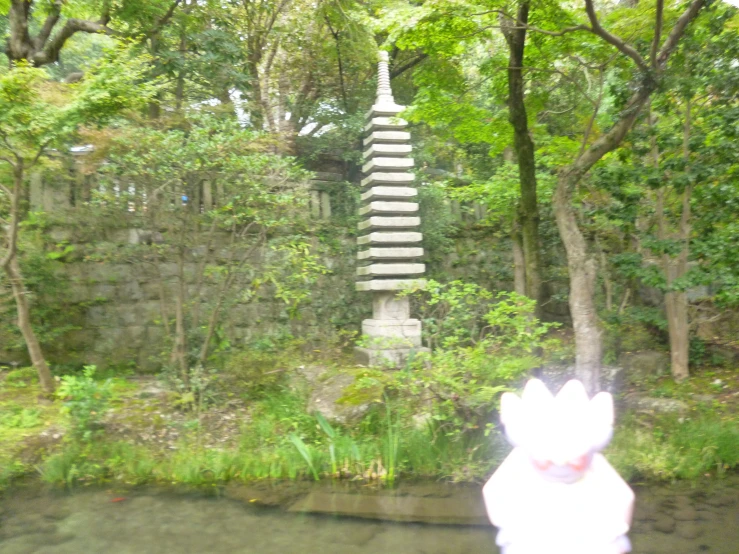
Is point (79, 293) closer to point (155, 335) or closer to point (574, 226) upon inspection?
point (155, 335)

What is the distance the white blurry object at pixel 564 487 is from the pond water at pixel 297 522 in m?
2.20

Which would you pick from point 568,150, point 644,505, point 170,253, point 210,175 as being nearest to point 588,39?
point 568,150

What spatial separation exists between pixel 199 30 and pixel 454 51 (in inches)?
185

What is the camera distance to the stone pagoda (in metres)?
8.11

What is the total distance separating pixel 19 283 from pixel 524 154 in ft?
20.4

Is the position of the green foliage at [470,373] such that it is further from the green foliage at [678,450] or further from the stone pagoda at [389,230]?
the stone pagoda at [389,230]

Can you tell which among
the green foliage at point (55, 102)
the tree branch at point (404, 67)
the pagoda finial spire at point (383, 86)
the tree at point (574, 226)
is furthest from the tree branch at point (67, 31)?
the tree at point (574, 226)

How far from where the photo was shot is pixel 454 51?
732 cm

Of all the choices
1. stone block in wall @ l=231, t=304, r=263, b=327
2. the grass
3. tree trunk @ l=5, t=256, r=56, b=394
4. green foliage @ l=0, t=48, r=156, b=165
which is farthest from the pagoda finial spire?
tree trunk @ l=5, t=256, r=56, b=394

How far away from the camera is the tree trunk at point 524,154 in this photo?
716 cm

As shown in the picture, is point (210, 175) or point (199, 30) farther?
point (199, 30)

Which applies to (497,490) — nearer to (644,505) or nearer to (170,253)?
(644,505)

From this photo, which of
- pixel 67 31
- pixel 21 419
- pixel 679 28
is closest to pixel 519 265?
pixel 679 28

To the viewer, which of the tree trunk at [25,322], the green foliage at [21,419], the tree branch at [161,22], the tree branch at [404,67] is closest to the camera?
the green foliage at [21,419]
